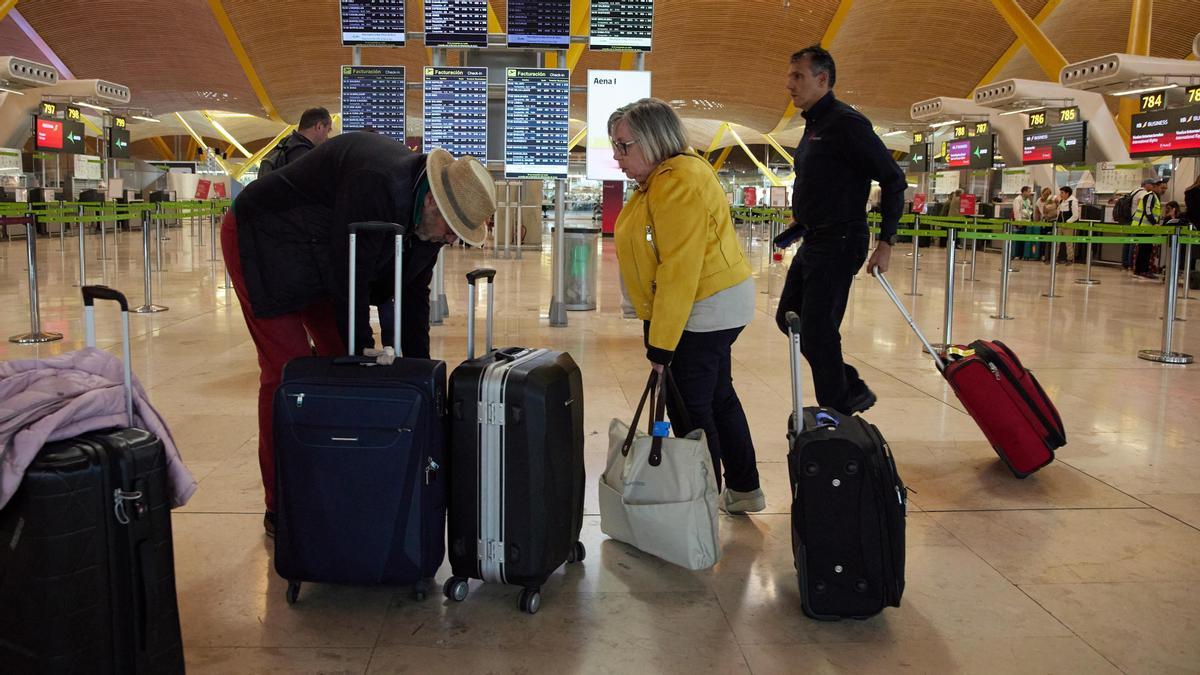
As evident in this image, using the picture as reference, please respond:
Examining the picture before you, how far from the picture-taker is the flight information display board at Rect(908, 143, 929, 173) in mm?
32125

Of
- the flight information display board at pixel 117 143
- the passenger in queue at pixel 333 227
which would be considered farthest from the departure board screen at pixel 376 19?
the flight information display board at pixel 117 143

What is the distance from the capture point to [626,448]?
3.12 metres

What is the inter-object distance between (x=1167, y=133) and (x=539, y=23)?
1475 centimetres

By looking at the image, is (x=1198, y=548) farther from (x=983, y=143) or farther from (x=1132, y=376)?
(x=983, y=143)

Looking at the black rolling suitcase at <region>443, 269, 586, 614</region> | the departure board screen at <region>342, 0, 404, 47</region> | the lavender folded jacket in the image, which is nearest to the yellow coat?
the black rolling suitcase at <region>443, 269, 586, 614</region>

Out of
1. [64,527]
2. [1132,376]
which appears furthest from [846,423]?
[1132,376]

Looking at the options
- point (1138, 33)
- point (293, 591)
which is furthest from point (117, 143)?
point (293, 591)

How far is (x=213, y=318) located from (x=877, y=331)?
624 centimetres

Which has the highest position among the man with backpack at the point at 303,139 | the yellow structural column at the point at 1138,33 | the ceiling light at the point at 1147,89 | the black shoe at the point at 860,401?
the yellow structural column at the point at 1138,33

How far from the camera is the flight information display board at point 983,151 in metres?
26.5

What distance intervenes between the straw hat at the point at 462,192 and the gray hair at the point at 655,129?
55cm

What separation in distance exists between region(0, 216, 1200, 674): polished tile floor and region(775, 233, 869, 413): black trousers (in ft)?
1.53

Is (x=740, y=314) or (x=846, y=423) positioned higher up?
(x=740, y=314)

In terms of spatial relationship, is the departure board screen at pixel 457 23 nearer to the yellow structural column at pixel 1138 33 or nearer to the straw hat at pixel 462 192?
the straw hat at pixel 462 192
